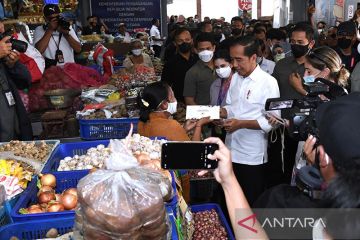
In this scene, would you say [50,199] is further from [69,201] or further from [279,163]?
[279,163]

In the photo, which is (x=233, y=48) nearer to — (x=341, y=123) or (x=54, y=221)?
(x=54, y=221)

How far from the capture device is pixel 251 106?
3375 millimetres

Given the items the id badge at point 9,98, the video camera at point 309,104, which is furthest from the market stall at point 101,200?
the video camera at point 309,104

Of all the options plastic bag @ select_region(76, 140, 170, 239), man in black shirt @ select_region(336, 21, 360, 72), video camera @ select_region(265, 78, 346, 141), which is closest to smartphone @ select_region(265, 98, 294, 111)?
video camera @ select_region(265, 78, 346, 141)

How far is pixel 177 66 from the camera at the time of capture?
16.9 feet

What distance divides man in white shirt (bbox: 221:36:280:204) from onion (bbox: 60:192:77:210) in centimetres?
163

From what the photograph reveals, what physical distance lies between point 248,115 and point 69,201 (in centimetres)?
181

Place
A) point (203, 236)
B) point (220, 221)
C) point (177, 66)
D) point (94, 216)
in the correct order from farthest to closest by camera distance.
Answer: point (177, 66) < point (220, 221) < point (203, 236) < point (94, 216)

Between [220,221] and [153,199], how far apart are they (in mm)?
1519

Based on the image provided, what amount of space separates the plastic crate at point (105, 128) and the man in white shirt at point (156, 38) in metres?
8.04

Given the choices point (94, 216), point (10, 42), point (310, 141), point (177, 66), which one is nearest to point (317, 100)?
point (310, 141)

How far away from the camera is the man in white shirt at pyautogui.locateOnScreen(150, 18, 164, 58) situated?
11.9m

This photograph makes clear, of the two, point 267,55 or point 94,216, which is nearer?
point 94,216

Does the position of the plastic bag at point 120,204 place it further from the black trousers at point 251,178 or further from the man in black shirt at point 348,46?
the man in black shirt at point 348,46
